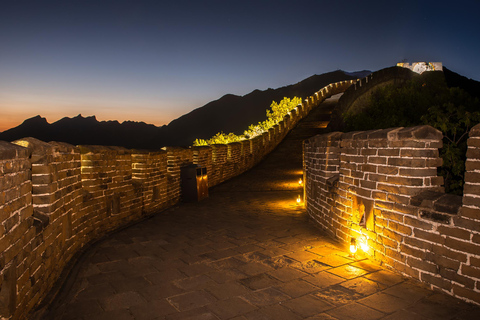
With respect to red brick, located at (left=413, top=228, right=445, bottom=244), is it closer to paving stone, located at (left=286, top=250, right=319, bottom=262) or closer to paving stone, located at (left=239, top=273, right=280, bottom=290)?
paving stone, located at (left=286, top=250, right=319, bottom=262)

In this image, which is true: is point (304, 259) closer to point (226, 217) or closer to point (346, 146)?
point (346, 146)

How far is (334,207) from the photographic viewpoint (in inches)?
203

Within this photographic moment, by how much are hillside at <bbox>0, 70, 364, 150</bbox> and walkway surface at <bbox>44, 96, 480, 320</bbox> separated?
80.4 metres

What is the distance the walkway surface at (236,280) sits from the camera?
2.86 m

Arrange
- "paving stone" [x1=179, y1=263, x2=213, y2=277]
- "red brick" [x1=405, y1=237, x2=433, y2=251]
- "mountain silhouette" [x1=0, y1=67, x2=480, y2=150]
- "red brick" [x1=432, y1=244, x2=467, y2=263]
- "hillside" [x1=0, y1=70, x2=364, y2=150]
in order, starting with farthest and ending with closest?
"hillside" [x1=0, y1=70, x2=364, y2=150] < "mountain silhouette" [x1=0, y1=67, x2=480, y2=150] < "paving stone" [x1=179, y1=263, x2=213, y2=277] < "red brick" [x1=405, y1=237, x2=433, y2=251] < "red brick" [x1=432, y1=244, x2=467, y2=263]

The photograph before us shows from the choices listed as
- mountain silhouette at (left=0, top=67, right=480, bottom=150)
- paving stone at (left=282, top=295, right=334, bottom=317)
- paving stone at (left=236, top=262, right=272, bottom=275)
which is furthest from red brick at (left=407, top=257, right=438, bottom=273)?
mountain silhouette at (left=0, top=67, right=480, bottom=150)

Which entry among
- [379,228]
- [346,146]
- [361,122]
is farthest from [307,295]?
[361,122]

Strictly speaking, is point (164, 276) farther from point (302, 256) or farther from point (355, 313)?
point (355, 313)

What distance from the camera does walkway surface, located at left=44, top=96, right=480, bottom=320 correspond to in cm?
286

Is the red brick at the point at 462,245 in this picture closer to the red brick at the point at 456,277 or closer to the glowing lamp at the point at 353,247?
the red brick at the point at 456,277

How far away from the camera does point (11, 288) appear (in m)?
2.41

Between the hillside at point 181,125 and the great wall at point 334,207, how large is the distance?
80123mm

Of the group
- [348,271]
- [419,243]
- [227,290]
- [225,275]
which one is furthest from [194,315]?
[419,243]

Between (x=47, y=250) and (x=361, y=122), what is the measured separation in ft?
Answer: 30.4
